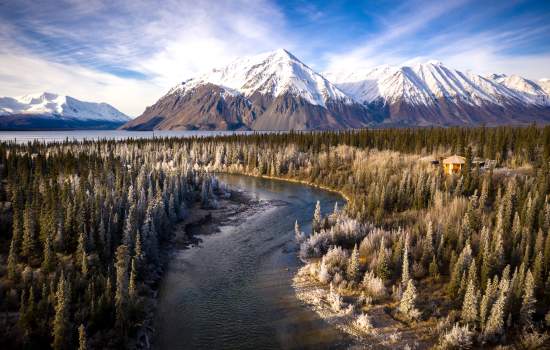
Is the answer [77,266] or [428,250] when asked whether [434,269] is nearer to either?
[428,250]

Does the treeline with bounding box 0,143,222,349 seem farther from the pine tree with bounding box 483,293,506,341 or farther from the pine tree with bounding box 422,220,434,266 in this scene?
the pine tree with bounding box 422,220,434,266

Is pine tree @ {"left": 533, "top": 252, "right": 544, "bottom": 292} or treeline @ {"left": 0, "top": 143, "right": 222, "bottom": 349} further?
pine tree @ {"left": 533, "top": 252, "right": 544, "bottom": 292}

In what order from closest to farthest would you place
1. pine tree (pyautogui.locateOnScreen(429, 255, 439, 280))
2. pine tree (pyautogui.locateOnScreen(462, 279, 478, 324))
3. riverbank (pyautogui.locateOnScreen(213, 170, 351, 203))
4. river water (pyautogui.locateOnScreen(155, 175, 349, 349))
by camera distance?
1. pine tree (pyautogui.locateOnScreen(462, 279, 478, 324))
2. river water (pyautogui.locateOnScreen(155, 175, 349, 349))
3. pine tree (pyautogui.locateOnScreen(429, 255, 439, 280))
4. riverbank (pyautogui.locateOnScreen(213, 170, 351, 203))

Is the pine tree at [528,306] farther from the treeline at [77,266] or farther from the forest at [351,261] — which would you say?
the treeline at [77,266]

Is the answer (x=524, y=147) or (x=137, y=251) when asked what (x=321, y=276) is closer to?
(x=137, y=251)

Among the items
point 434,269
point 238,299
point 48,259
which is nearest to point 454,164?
point 434,269

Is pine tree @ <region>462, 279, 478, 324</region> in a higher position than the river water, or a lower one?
higher

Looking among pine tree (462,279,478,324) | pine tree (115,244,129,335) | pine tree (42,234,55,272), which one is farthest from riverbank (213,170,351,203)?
pine tree (42,234,55,272)

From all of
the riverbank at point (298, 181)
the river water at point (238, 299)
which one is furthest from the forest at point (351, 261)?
the riverbank at point (298, 181)

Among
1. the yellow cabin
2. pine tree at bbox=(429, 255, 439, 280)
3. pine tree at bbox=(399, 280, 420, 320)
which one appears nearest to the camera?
pine tree at bbox=(399, 280, 420, 320)
